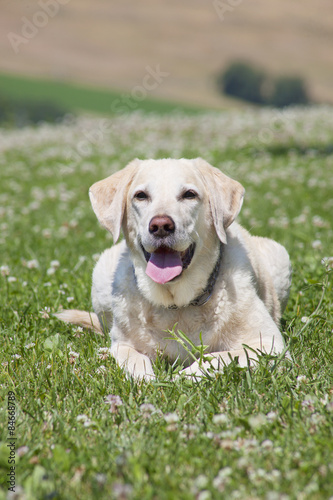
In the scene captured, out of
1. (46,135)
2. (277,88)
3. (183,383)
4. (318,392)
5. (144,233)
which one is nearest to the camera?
(318,392)

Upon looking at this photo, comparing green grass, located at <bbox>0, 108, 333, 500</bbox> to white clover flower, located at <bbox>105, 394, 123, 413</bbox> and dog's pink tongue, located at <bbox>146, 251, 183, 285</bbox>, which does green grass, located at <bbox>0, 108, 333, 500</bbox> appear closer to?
white clover flower, located at <bbox>105, 394, 123, 413</bbox>

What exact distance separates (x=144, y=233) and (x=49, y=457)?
1.68 metres

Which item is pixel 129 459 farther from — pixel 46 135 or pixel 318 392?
pixel 46 135

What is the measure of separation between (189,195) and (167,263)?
1.71 feet

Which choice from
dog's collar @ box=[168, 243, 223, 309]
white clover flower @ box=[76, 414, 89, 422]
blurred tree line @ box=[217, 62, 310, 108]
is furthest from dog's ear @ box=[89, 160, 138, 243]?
blurred tree line @ box=[217, 62, 310, 108]

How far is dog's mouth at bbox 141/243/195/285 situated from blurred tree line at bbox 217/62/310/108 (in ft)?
91.8

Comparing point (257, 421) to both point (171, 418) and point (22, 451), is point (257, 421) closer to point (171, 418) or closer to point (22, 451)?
point (171, 418)

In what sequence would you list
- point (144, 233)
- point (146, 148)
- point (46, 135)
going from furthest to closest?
point (46, 135), point (146, 148), point (144, 233)

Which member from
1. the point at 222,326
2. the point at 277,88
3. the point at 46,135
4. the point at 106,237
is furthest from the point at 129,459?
the point at 277,88

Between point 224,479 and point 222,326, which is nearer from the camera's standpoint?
point 224,479

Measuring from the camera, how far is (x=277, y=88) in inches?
1379

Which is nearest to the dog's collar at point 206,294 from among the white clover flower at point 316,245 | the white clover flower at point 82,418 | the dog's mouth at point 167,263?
the dog's mouth at point 167,263

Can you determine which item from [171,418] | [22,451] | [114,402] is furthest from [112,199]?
[22,451]

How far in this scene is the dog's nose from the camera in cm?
369
